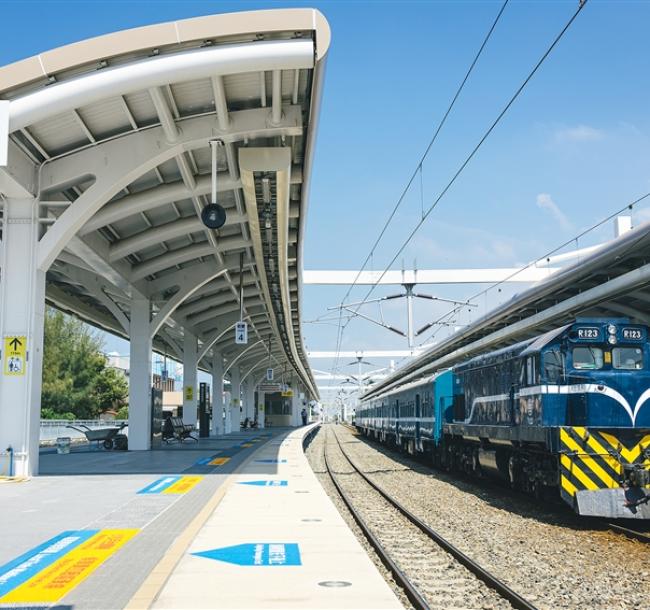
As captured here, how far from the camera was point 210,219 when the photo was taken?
15180 millimetres

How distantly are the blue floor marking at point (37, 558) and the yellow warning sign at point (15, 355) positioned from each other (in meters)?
7.30

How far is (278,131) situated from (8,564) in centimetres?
986

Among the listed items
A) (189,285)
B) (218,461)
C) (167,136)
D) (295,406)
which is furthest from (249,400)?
(167,136)

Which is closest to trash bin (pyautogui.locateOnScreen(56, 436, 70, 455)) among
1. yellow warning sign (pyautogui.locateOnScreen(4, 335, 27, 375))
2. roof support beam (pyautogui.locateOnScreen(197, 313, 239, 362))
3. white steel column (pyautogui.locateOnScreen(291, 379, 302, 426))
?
roof support beam (pyautogui.locateOnScreen(197, 313, 239, 362))

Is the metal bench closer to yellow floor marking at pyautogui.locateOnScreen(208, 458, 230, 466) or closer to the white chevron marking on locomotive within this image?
yellow floor marking at pyautogui.locateOnScreen(208, 458, 230, 466)

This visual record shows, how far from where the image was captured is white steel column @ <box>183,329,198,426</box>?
3706 centimetres

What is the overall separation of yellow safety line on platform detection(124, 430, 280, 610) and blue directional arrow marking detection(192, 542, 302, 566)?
0.36 meters

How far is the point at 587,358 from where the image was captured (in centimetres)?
1338

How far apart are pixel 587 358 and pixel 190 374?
26.5 m

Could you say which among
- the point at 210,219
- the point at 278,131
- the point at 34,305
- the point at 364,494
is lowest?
the point at 364,494

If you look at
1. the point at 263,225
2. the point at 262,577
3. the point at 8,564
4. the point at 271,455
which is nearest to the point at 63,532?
the point at 8,564

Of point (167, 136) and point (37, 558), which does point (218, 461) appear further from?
point (37, 558)

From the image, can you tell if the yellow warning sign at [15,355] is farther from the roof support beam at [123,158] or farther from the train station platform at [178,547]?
the train station platform at [178,547]

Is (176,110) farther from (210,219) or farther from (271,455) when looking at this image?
(271,455)
